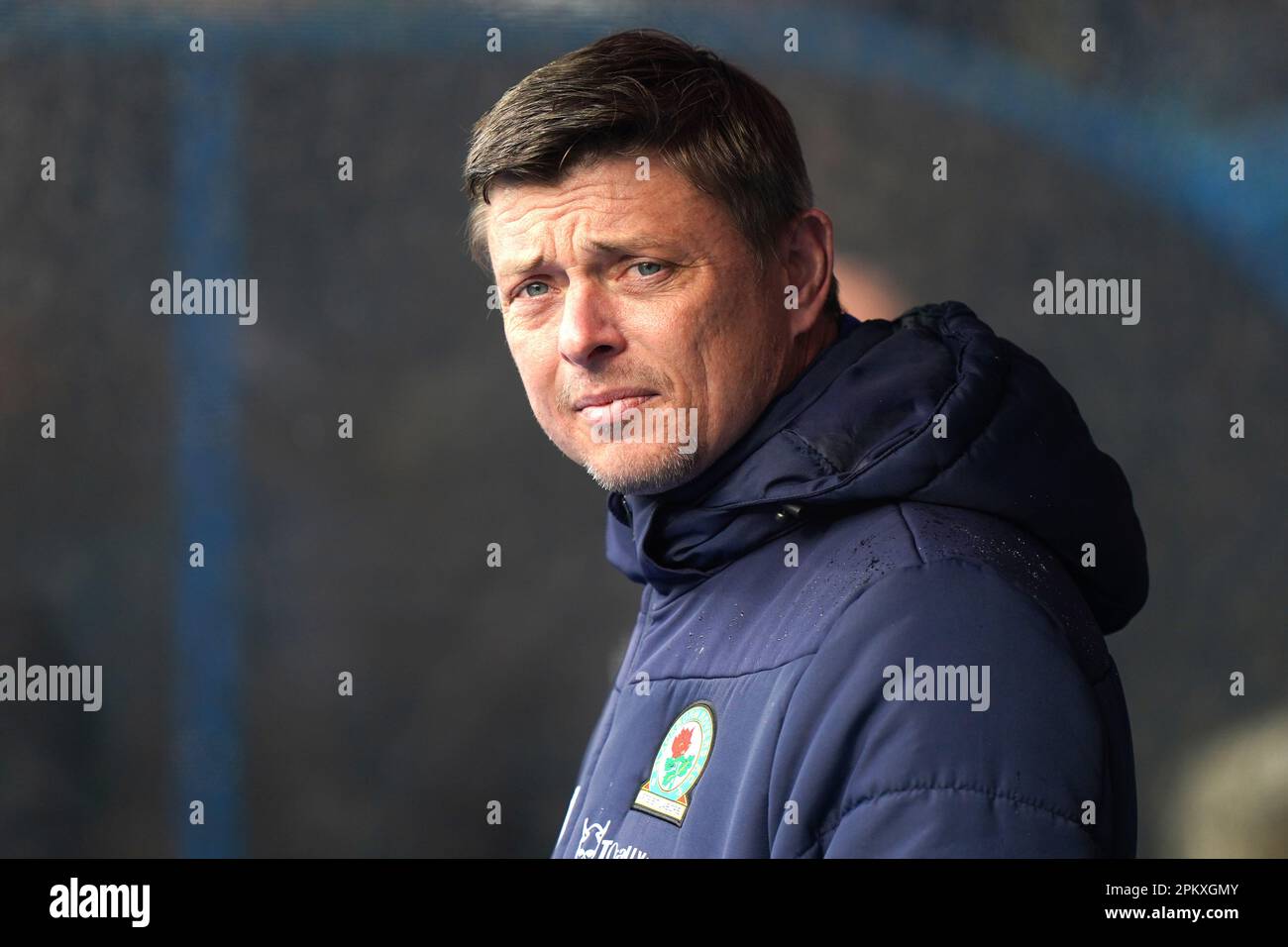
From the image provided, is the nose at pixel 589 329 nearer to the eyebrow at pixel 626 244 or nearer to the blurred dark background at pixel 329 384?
the eyebrow at pixel 626 244

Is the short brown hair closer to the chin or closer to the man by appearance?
the man

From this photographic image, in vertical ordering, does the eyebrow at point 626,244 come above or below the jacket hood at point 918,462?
above

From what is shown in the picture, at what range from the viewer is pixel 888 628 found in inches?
47.7

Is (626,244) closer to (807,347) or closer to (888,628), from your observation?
(807,347)

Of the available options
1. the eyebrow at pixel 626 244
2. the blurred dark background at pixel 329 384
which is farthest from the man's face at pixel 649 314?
the blurred dark background at pixel 329 384

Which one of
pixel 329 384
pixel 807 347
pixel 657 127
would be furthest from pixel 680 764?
pixel 329 384

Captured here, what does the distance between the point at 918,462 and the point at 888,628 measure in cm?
18

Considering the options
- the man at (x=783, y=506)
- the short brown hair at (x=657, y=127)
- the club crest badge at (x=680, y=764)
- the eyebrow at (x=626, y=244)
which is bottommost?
the club crest badge at (x=680, y=764)

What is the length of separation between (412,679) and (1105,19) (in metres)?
2.34

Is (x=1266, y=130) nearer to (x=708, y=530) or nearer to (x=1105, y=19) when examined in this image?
(x=1105, y=19)

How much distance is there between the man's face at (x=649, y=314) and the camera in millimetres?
1506
